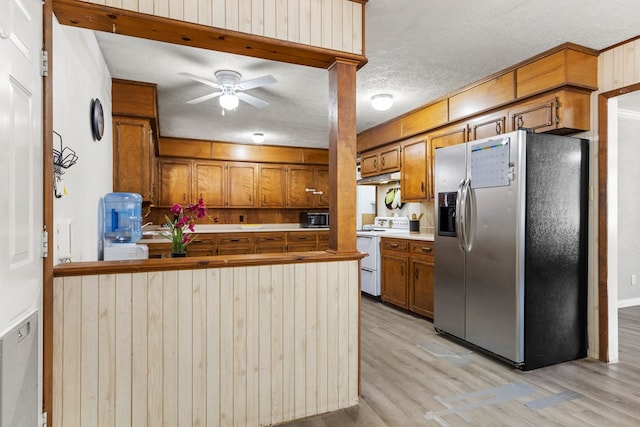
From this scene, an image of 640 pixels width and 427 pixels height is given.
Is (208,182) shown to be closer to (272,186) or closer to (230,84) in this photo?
(272,186)

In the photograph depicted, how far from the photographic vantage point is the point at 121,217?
10.2 ft

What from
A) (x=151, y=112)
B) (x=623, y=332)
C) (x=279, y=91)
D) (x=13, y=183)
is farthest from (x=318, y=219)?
(x=13, y=183)

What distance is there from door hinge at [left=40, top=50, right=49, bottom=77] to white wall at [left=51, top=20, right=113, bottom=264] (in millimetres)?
272

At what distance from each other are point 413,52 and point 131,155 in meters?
2.71

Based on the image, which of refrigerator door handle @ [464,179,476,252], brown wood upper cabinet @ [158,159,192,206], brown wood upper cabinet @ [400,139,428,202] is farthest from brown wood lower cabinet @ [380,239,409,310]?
brown wood upper cabinet @ [158,159,192,206]

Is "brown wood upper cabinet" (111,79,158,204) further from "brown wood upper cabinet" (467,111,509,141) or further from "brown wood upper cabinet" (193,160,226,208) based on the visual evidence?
"brown wood upper cabinet" (467,111,509,141)

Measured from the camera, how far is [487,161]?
2.95 meters

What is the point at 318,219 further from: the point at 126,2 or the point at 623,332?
the point at 126,2

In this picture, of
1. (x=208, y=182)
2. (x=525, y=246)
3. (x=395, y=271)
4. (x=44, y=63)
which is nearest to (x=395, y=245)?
(x=395, y=271)

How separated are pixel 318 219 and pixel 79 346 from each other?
5034 millimetres

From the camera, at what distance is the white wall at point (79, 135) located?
180 cm

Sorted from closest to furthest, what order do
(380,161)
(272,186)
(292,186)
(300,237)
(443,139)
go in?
(443,139)
(380,161)
(300,237)
(272,186)
(292,186)

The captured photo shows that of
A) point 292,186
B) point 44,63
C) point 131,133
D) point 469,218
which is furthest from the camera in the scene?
point 292,186

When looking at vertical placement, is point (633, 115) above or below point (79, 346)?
above
